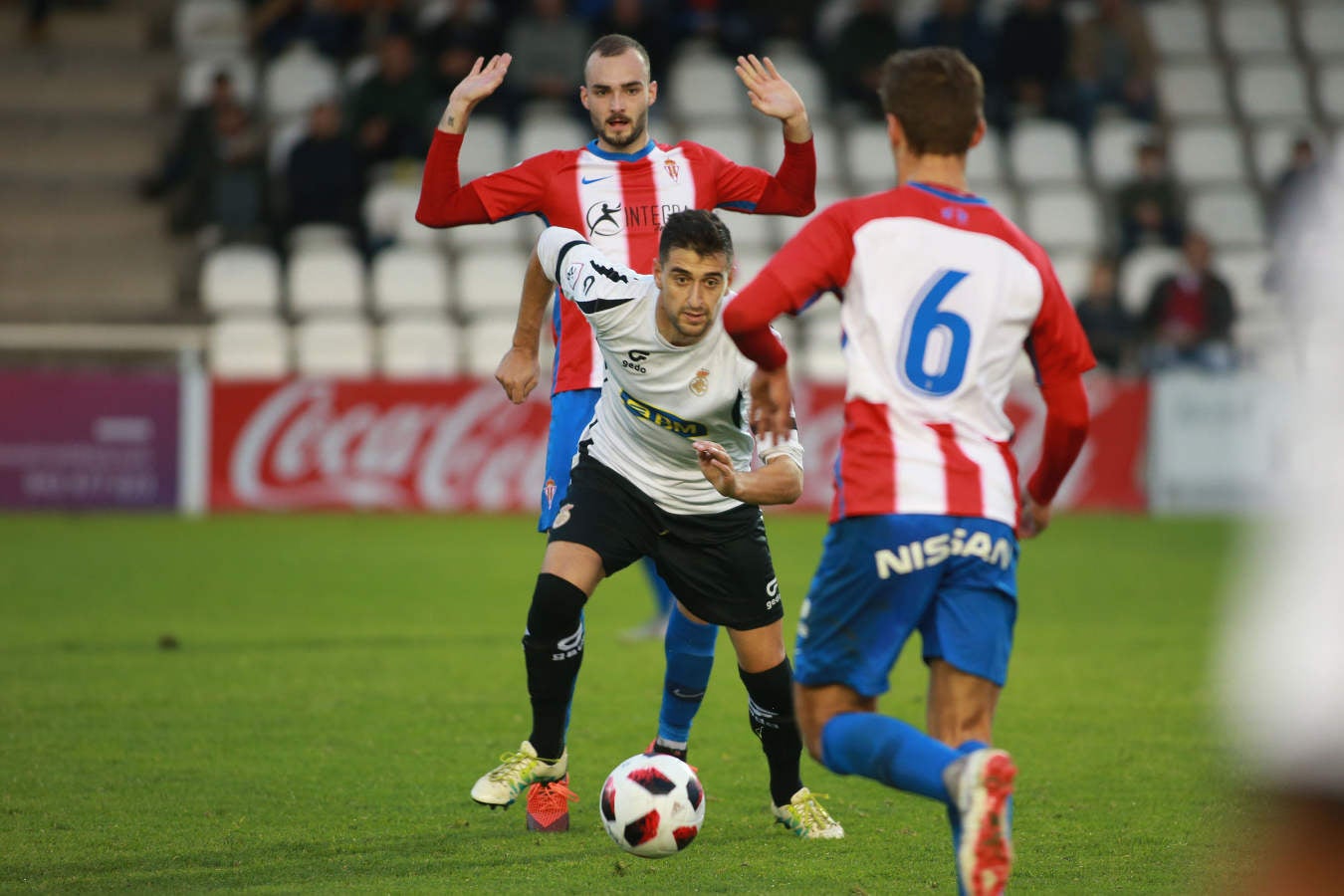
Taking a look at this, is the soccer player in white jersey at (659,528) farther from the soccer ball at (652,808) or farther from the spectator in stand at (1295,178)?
the spectator in stand at (1295,178)

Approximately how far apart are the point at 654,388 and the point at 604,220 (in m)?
0.98

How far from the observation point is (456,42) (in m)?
17.5

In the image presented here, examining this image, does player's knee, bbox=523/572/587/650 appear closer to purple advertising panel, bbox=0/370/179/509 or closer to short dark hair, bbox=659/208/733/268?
short dark hair, bbox=659/208/733/268

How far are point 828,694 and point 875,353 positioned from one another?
759 mm

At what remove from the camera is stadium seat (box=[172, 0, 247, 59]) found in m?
19.3

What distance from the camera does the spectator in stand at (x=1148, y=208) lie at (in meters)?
17.3

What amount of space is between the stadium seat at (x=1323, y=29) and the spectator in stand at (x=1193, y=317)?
6.04m

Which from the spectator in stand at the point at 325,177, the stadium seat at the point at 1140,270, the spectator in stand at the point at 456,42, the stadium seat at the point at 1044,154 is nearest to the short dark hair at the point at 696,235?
the spectator in stand at the point at 325,177

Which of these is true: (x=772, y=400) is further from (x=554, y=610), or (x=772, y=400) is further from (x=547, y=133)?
(x=547, y=133)

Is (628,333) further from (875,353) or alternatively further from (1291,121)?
(1291,121)

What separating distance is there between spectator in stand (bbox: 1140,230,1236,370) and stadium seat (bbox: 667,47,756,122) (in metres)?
5.06

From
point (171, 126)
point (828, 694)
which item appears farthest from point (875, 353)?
point (171, 126)

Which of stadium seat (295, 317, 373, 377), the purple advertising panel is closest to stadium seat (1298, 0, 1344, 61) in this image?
stadium seat (295, 317, 373, 377)

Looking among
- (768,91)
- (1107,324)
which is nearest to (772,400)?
(768,91)
